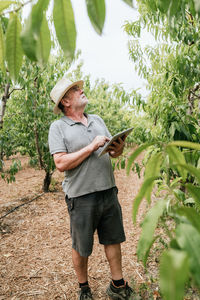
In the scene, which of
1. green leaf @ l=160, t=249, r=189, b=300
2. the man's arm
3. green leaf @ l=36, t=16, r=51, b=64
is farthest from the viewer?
the man's arm

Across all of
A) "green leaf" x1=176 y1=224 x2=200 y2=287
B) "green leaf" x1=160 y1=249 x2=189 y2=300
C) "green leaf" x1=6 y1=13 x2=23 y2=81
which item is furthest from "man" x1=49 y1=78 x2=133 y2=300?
"green leaf" x1=160 y1=249 x2=189 y2=300

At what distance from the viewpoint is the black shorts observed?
1.94 metres

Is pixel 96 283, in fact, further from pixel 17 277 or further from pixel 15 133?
pixel 15 133

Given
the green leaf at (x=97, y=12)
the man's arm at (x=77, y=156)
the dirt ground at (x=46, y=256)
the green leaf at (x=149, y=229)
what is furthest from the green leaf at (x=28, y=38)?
the dirt ground at (x=46, y=256)

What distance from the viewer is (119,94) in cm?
324

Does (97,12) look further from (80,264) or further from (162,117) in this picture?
(80,264)

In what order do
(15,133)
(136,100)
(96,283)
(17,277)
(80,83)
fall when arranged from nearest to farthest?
(80,83)
(96,283)
(17,277)
(136,100)
(15,133)

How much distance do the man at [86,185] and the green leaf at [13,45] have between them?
130 cm

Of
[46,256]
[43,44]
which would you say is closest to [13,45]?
[43,44]

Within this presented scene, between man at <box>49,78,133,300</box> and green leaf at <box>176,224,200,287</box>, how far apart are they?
1.46 metres

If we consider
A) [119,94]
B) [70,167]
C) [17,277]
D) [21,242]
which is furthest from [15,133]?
[70,167]

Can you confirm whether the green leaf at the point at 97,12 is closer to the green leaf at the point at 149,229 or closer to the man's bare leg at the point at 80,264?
the green leaf at the point at 149,229

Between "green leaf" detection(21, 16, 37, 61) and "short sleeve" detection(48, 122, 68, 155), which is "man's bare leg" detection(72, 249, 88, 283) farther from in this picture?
"green leaf" detection(21, 16, 37, 61)

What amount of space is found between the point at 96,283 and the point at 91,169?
1338mm
